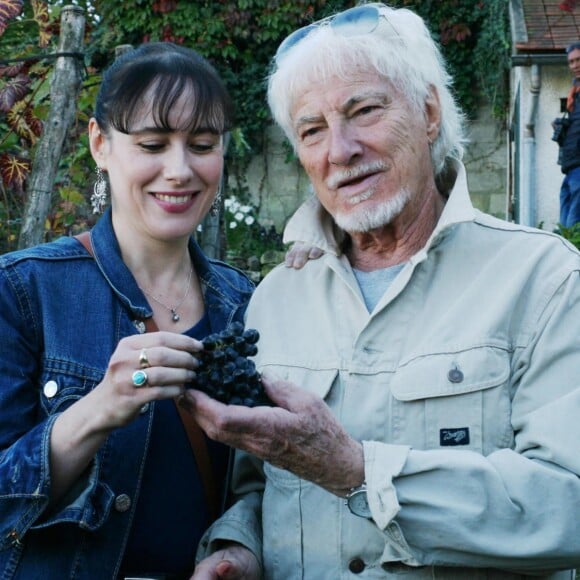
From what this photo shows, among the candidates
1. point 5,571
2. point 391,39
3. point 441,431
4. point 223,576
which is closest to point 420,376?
point 441,431

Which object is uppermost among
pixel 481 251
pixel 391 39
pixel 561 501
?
pixel 391 39

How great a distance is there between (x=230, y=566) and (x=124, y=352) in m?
0.78

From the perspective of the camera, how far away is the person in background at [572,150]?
9.02 metres

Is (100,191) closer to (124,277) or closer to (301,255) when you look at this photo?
(124,277)

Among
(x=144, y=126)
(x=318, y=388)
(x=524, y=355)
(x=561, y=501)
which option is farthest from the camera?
(x=144, y=126)

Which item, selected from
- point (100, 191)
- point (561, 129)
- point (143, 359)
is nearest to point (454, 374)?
point (143, 359)

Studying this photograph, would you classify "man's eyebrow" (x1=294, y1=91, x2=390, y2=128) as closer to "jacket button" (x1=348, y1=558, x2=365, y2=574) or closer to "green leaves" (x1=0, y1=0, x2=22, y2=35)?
"jacket button" (x1=348, y1=558, x2=365, y2=574)

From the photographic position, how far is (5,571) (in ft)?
8.55

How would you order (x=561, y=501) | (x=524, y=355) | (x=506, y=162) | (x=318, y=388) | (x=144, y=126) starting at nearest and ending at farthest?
(x=561, y=501)
(x=524, y=355)
(x=318, y=388)
(x=144, y=126)
(x=506, y=162)

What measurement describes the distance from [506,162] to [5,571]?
44.7 ft

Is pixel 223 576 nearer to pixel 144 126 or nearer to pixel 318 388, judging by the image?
pixel 318 388

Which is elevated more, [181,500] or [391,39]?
[391,39]

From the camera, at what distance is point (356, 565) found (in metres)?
2.59

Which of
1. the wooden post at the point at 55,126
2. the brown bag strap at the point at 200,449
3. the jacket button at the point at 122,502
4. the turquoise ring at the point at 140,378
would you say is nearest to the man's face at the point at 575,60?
the wooden post at the point at 55,126
